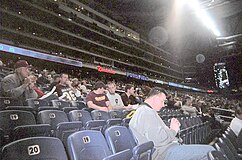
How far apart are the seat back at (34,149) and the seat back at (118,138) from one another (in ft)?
1.92

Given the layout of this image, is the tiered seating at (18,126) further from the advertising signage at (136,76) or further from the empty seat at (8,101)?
the advertising signage at (136,76)

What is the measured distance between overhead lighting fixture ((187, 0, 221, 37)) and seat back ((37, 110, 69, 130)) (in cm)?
939

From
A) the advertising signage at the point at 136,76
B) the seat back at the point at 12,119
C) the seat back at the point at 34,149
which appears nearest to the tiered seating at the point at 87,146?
the seat back at the point at 34,149

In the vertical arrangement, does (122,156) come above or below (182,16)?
below

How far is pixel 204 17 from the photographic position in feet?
44.4

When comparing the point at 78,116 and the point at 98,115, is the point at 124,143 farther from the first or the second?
the point at 98,115

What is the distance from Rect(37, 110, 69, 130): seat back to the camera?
2.64 metres

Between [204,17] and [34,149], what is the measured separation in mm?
13776

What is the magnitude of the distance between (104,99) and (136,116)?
2272 mm

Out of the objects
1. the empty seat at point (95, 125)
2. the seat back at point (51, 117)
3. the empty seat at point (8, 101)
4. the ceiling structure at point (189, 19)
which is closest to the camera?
the seat back at point (51, 117)

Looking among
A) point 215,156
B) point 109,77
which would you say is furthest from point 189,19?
point 215,156

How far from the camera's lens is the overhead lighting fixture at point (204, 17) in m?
10.6

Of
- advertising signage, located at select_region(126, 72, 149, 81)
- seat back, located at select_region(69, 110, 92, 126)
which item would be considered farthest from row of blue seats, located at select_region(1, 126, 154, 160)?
advertising signage, located at select_region(126, 72, 149, 81)

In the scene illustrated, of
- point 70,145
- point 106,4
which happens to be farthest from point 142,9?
point 70,145
